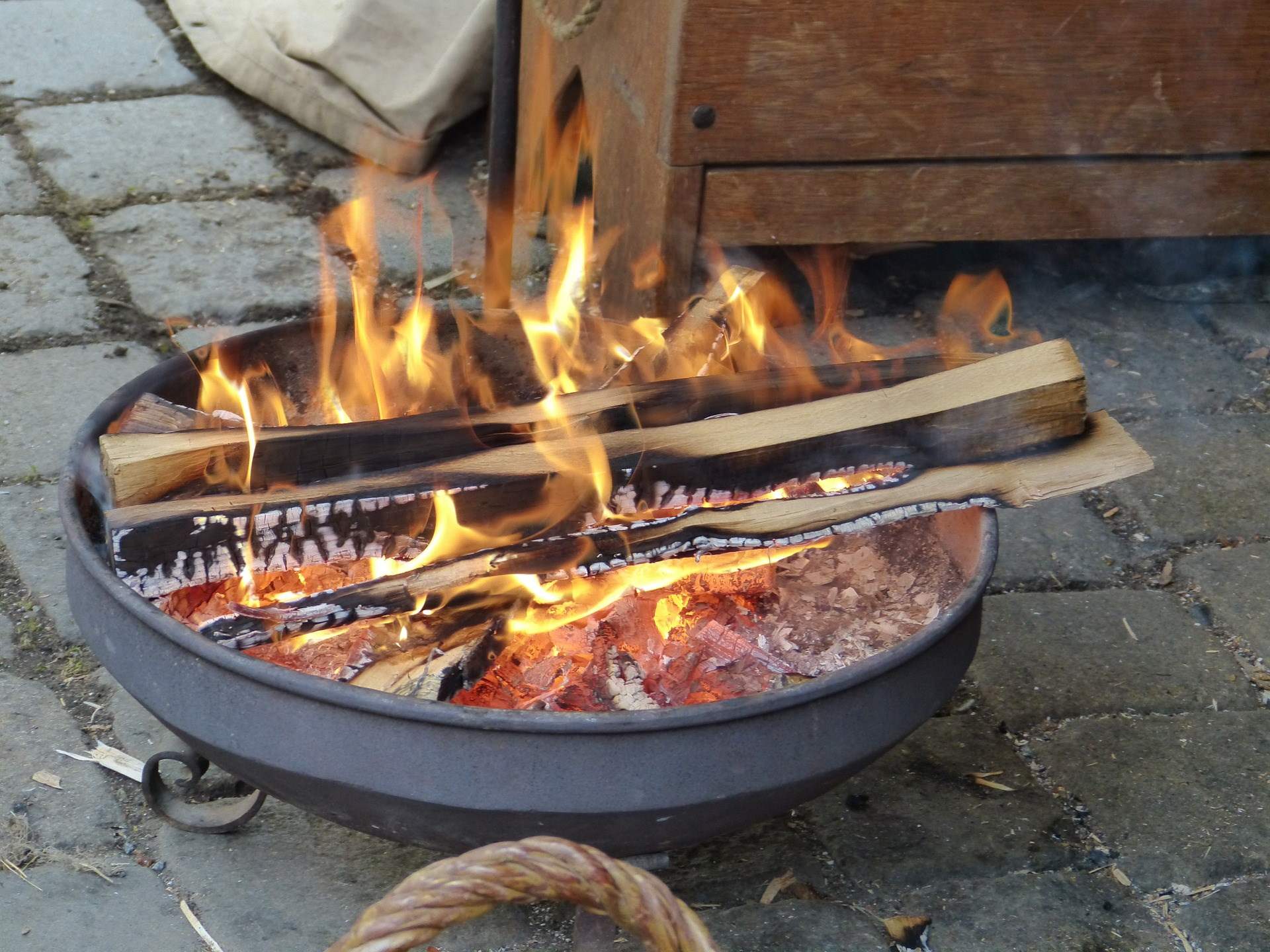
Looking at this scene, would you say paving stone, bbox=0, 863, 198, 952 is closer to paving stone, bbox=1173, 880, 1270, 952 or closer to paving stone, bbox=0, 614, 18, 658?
paving stone, bbox=0, 614, 18, 658

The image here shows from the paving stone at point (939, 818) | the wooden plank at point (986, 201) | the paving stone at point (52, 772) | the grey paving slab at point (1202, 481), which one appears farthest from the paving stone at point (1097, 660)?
the paving stone at point (52, 772)

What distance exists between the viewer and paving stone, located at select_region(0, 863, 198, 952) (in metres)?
1.61

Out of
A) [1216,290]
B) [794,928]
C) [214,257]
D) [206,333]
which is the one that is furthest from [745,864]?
[1216,290]

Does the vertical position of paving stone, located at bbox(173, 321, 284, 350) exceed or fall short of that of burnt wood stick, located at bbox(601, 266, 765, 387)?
it falls short

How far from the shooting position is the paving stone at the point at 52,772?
1768 millimetres

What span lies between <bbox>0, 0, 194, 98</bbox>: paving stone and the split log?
2758 millimetres

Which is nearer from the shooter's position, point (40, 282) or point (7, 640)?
point (7, 640)

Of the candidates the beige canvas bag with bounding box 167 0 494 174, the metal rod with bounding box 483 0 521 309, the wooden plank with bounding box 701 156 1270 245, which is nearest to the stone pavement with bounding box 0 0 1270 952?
the beige canvas bag with bounding box 167 0 494 174

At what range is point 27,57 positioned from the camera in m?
3.81

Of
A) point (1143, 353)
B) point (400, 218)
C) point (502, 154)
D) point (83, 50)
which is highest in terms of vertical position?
point (502, 154)

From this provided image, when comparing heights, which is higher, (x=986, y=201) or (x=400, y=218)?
(x=986, y=201)

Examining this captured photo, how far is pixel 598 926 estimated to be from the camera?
150cm

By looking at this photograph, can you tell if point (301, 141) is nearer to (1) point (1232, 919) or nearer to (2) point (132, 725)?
(2) point (132, 725)

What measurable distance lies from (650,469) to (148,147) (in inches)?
98.0
